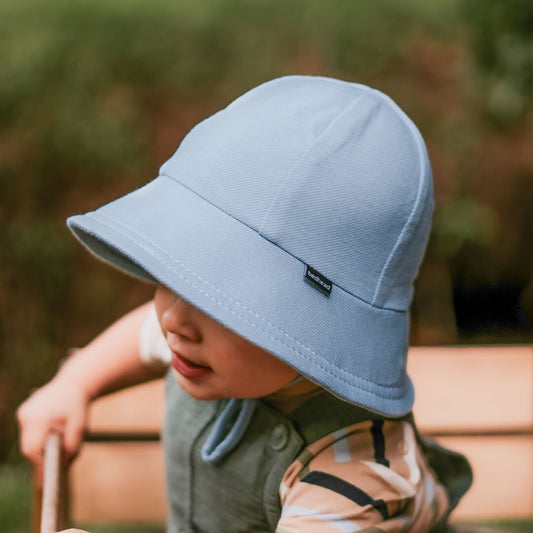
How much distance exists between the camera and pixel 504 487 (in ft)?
4.12

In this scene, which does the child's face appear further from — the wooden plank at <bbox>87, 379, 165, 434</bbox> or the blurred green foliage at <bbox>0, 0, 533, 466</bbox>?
the blurred green foliage at <bbox>0, 0, 533, 466</bbox>

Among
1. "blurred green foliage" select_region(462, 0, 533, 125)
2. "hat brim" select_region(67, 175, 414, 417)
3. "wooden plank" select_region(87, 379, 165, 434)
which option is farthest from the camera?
"blurred green foliage" select_region(462, 0, 533, 125)

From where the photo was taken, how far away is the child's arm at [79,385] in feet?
3.03

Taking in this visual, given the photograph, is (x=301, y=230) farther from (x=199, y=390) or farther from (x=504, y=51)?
(x=504, y=51)

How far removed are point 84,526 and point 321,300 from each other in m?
1.01

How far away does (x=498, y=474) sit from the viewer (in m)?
1.26

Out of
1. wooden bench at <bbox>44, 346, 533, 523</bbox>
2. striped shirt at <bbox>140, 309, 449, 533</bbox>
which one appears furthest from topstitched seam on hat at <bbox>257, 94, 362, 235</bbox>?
wooden bench at <bbox>44, 346, 533, 523</bbox>

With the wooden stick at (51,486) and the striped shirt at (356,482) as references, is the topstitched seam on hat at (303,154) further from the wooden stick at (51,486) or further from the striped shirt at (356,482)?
the wooden stick at (51,486)

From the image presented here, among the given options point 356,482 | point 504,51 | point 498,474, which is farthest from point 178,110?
point 356,482

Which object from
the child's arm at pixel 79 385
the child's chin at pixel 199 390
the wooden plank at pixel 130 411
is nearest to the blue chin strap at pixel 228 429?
the child's chin at pixel 199 390

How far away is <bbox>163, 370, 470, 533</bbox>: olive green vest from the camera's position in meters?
0.76

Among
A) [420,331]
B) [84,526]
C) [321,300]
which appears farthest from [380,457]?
[420,331]

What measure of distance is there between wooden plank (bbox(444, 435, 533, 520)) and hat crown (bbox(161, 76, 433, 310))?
653mm

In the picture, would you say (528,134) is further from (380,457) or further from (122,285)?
(380,457)
